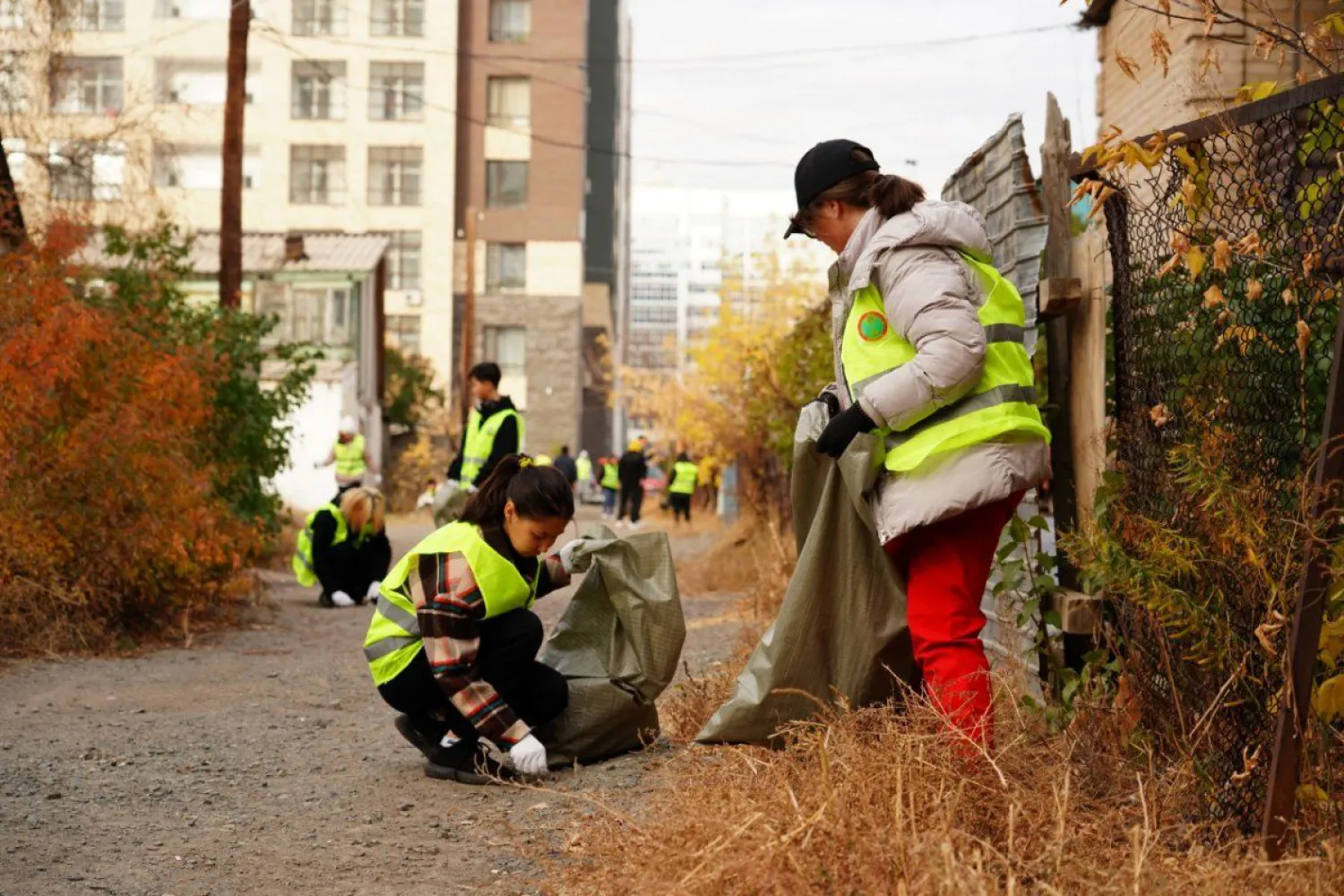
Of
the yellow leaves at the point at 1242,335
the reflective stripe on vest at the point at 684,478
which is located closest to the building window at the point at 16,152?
the yellow leaves at the point at 1242,335

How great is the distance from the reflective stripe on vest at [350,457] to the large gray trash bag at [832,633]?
49.1 ft

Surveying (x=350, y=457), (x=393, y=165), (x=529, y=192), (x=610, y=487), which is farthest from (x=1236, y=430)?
(x=529, y=192)

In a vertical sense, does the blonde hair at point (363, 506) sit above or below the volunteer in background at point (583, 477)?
above

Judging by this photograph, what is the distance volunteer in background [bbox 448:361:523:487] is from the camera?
10.6 m

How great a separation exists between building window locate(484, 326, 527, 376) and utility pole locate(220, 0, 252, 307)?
40.8 meters

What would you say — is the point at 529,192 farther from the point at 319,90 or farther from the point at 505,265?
the point at 319,90

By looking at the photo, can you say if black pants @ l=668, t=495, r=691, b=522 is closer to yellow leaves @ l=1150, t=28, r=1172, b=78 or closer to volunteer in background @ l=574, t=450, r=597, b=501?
volunteer in background @ l=574, t=450, r=597, b=501

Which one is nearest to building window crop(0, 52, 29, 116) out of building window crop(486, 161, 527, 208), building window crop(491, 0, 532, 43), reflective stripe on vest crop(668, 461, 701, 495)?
reflective stripe on vest crop(668, 461, 701, 495)

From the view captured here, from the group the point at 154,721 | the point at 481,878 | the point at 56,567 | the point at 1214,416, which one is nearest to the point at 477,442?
the point at 56,567

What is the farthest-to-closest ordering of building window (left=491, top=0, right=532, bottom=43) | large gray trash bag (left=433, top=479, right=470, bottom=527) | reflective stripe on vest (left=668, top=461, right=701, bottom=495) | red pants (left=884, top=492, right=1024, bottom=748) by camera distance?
building window (left=491, top=0, right=532, bottom=43) → reflective stripe on vest (left=668, top=461, right=701, bottom=495) → large gray trash bag (left=433, top=479, right=470, bottom=527) → red pants (left=884, top=492, right=1024, bottom=748)

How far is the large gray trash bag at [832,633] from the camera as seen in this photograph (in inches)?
181

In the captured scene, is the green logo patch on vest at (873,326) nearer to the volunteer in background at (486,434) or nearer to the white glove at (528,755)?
the white glove at (528,755)

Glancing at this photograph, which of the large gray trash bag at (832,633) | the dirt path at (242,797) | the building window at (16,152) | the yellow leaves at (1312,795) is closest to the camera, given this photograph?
the yellow leaves at (1312,795)

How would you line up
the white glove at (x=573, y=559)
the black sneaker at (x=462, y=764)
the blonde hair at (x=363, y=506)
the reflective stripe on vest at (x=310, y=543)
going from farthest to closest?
the reflective stripe on vest at (x=310, y=543), the blonde hair at (x=363, y=506), the white glove at (x=573, y=559), the black sneaker at (x=462, y=764)
